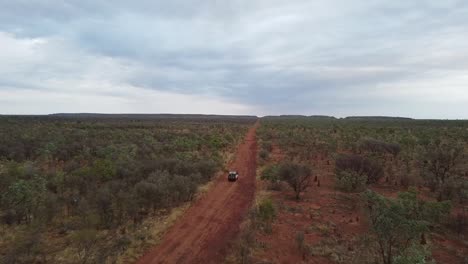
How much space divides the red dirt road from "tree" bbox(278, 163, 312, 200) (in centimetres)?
247

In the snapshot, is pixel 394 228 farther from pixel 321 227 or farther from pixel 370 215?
pixel 321 227

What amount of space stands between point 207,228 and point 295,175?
845 cm

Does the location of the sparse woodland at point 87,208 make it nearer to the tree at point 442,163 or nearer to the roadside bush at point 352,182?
the roadside bush at point 352,182

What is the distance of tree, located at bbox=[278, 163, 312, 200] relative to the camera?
68.6 feet

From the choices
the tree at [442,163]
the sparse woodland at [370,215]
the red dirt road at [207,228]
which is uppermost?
the tree at [442,163]

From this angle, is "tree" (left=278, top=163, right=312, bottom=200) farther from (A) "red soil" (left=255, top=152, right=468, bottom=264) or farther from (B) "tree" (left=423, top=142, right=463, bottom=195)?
(B) "tree" (left=423, top=142, right=463, bottom=195)

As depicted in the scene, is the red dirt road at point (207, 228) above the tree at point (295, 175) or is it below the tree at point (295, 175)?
below

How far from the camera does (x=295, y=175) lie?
21.4 m

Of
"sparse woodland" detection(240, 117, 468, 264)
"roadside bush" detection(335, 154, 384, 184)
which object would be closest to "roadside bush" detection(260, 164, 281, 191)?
"sparse woodland" detection(240, 117, 468, 264)

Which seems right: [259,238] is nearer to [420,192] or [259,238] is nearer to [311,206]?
[311,206]

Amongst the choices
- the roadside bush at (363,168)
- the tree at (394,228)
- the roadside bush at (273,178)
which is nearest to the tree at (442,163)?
the roadside bush at (363,168)

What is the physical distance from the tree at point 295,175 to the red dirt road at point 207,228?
2.47 meters

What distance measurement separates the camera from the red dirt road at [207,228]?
12164 millimetres

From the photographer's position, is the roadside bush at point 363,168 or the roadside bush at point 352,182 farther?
the roadside bush at point 363,168
